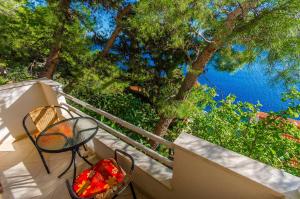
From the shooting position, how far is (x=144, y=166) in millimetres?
2262

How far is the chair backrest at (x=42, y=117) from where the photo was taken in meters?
2.85

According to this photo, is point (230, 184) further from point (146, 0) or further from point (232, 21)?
point (146, 0)

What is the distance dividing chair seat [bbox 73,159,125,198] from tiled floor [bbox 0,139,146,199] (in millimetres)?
454

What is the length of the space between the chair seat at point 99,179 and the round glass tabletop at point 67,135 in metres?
0.35

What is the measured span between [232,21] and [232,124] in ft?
7.50

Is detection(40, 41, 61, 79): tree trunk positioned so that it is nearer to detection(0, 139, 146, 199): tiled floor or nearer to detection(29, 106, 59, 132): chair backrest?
detection(0, 139, 146, 199): tiled floor

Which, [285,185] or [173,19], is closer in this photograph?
[285,185]

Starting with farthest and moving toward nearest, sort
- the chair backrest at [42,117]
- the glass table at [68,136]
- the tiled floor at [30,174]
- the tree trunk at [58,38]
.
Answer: the tree trunk at [58,38] → the chair backrest at [42,117] → the tiled floor at [30,174] → the glass table at [68,136]

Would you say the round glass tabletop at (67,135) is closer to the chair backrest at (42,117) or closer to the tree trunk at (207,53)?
the chair backrest at (42,117)

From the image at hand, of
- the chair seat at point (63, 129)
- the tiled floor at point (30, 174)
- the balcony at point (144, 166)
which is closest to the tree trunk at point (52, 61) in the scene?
the balcony at point (144, 166)

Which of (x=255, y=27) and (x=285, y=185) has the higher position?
(x=255, y=27)

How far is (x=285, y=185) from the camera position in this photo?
129 cm

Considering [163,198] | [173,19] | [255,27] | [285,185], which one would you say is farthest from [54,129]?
[255,27]

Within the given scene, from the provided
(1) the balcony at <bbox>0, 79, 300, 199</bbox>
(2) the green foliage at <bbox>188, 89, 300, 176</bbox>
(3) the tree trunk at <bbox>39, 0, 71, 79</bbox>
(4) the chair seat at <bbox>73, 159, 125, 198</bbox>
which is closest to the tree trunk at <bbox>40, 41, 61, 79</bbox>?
(3) the tree trunk at <bbox>39, 0, 71, 79</bbox>
